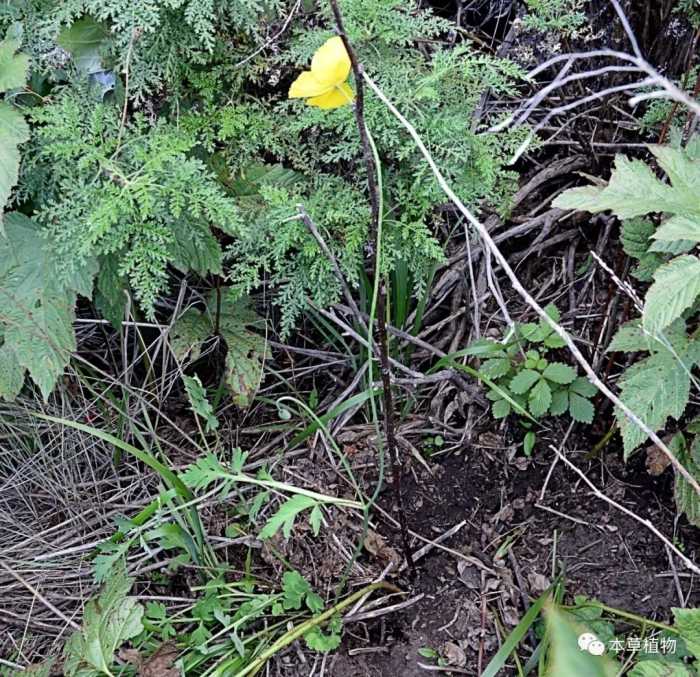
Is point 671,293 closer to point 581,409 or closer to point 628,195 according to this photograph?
point 628,195

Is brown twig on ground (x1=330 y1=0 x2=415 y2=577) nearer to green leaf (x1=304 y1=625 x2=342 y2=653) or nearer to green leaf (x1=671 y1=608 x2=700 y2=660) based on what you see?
green leaf (x1=304 y1=625 x2=342 y2=653)

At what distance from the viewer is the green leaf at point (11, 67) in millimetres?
1447

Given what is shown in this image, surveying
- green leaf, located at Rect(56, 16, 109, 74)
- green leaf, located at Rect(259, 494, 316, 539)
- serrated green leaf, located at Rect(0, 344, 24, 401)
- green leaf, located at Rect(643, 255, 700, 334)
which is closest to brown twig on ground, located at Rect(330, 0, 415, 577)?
green leaf, located at Rect(259, 494, 316, 539)

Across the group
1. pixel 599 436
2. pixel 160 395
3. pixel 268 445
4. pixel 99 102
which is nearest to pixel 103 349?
pixel 160 395

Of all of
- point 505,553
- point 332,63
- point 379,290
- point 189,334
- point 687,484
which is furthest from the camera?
point 189,334

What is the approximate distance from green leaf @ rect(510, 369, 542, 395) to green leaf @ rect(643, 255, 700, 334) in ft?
1.57

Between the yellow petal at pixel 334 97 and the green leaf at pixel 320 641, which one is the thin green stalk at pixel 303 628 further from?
the yellow petal at pixel 334 97

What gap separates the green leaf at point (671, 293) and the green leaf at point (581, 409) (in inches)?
18.6

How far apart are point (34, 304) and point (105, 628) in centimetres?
68

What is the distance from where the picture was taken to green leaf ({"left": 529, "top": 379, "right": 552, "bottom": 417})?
5.49 ft

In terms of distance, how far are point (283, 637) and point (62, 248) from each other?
88 cm

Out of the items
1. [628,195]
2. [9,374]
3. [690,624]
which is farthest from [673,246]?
[9,374]

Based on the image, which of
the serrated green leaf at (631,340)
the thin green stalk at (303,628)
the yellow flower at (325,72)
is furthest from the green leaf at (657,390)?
the yellow flower at (325,72)

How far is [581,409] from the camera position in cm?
168
